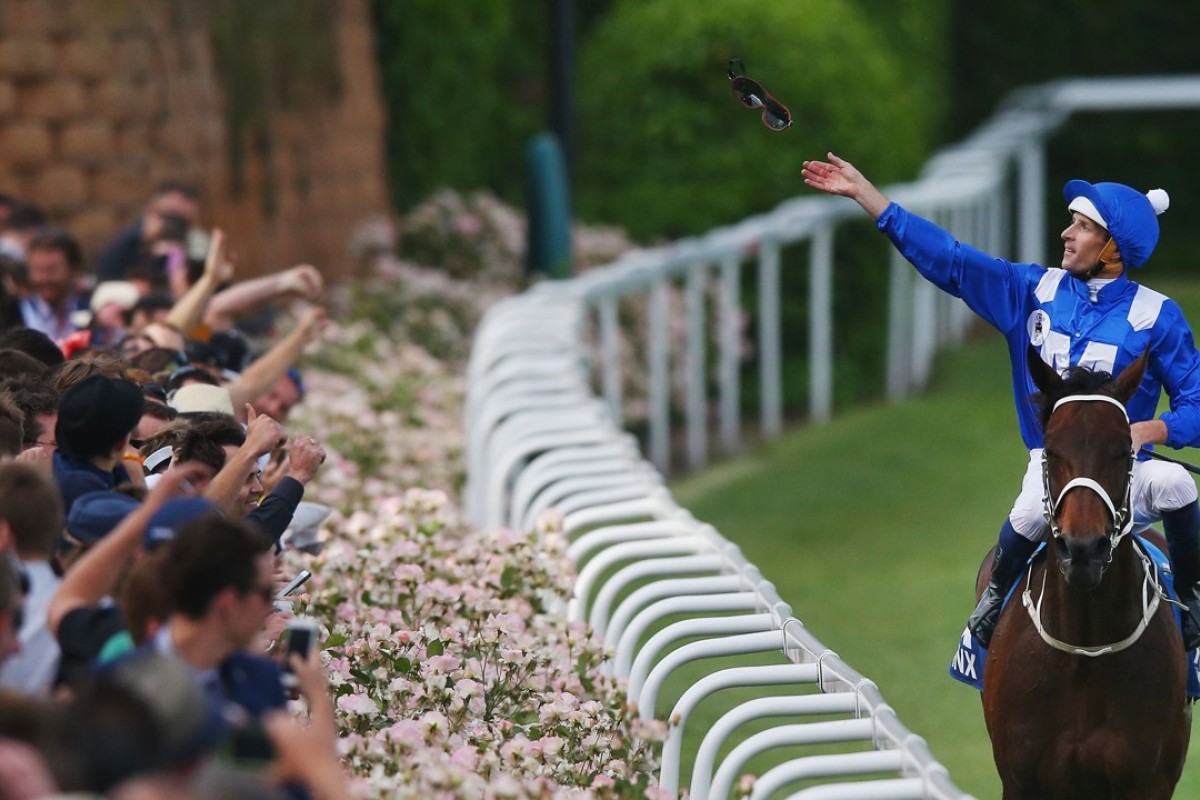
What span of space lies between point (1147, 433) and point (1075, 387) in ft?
0.60

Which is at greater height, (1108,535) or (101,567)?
(101,567)

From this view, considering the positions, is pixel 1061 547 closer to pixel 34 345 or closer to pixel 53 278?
pixel 34 345

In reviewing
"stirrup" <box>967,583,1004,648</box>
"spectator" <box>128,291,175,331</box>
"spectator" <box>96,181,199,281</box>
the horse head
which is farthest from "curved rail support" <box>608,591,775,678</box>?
"spectator" <box>96,181,199,281</box>

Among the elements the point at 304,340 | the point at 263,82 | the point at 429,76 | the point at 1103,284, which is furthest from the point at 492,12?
the point at 1103,284

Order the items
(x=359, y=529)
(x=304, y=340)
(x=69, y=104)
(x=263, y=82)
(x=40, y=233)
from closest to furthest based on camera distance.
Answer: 1. (x=359, y=529)
2. (x=304, y=340)
3. (x=40, y=233)
4. (x=69, y=104)
5. (x=263, y=82)

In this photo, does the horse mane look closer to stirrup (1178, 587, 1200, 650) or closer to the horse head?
the horse head

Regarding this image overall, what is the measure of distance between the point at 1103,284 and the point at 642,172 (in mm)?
9761

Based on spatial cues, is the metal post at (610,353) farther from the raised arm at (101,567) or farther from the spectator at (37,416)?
the raised arm at (101,567)

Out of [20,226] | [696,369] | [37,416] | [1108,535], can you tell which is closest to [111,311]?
[20,226]

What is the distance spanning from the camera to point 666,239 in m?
14.5

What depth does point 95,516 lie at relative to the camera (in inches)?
149

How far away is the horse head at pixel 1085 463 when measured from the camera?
4434 mm

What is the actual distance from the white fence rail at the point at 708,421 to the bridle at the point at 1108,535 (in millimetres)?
541

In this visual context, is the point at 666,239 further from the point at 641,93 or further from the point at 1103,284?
the point at 1103,284
